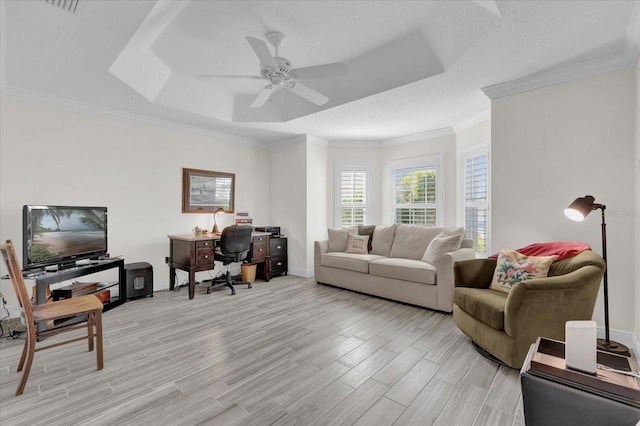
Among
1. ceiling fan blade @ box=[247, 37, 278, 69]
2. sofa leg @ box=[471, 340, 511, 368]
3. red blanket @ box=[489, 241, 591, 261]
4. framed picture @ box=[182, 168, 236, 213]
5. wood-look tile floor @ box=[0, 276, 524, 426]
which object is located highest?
ceiling fan blade @ box=[247, 37, 278, 69]

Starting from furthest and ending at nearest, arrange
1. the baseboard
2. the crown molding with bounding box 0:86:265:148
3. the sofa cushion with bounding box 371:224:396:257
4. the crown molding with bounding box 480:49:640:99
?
1. the baseboard
2. the sofa cushion with bounding box 371:224:396:257
3. the crown molding with bounding box 0:86:265:148
4. the crown molding with bounding box 480:49:640:99

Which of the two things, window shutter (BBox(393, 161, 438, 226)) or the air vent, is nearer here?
the air vent

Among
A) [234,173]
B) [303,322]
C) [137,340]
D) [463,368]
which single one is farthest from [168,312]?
[463,368]

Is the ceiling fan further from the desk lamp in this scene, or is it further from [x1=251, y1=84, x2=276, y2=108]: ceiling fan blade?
the desk lamp

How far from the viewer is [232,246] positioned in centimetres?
423

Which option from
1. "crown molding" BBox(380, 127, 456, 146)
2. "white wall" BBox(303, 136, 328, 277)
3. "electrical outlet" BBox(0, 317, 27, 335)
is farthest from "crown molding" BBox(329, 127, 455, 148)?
"electrical outlet" BBox(0, 317, 27, 335)

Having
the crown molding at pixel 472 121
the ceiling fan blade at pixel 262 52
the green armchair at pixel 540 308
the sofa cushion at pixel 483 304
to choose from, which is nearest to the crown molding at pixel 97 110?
the ceiling fan blade at pixel 262 52

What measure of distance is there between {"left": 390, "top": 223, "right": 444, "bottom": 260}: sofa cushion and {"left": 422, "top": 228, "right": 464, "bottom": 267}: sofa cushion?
26cm

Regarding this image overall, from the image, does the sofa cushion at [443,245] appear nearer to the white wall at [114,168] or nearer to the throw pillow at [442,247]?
the throw pillow at [442,247]

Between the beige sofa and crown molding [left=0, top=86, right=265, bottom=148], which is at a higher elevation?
crown molding [left=0, top=86, right=265, bottom=148]

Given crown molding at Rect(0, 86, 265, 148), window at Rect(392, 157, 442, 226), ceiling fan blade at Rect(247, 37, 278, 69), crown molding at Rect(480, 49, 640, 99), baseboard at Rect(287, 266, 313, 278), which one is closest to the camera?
ceiling fan blade at Rect(247, 37, 278, 69)

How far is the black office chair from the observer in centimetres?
416

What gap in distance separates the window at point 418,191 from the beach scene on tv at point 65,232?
15.0ft

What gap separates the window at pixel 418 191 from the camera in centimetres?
504
